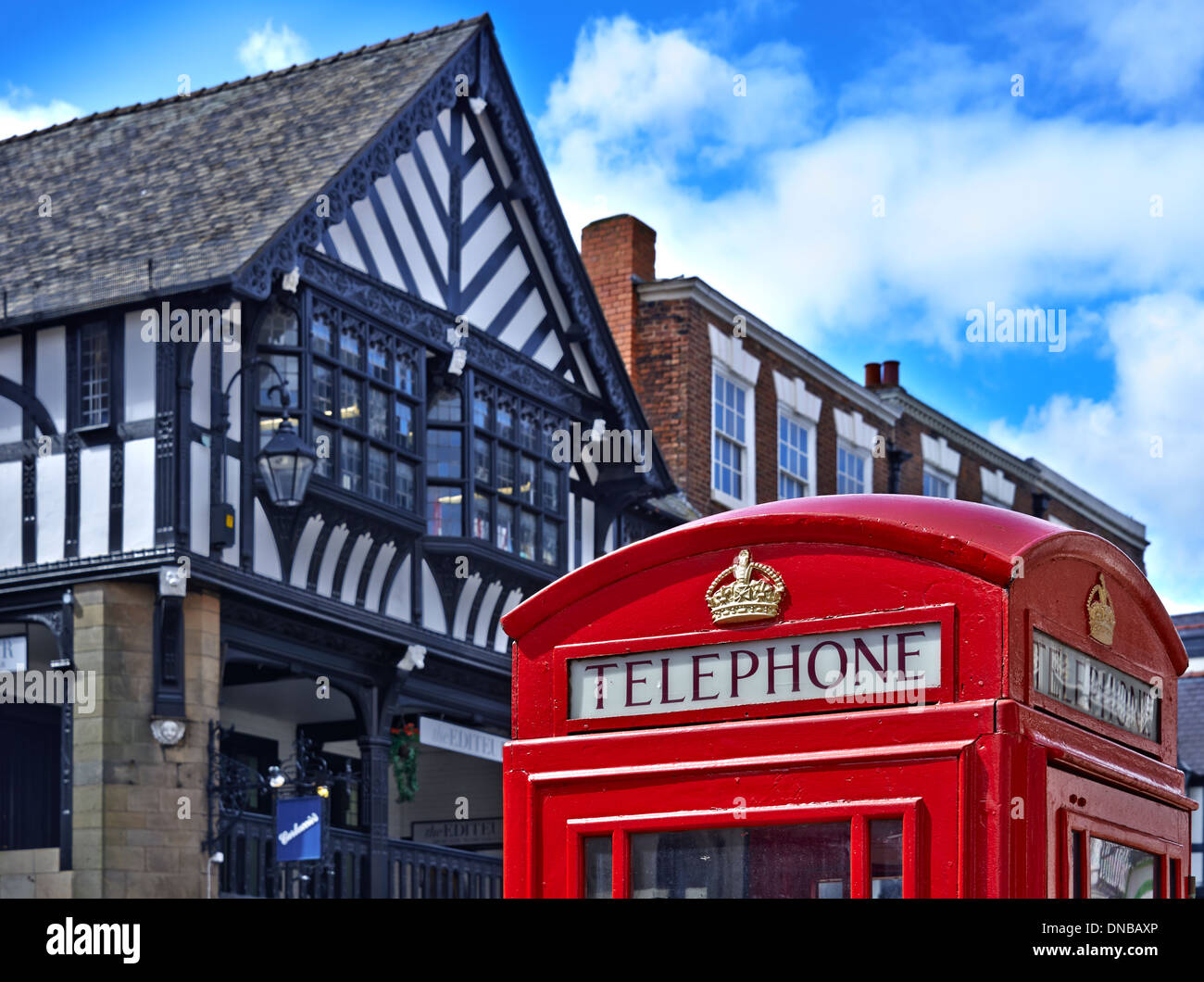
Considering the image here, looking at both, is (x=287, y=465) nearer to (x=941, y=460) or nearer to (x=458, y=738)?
(x=458, y=738)

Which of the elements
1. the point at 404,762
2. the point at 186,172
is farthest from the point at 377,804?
the point at 186,172

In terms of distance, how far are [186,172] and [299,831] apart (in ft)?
21.8

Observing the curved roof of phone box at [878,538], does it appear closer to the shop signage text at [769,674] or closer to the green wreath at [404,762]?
the shop signage text at [769,674]

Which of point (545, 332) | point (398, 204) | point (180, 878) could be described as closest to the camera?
point (180, 878)

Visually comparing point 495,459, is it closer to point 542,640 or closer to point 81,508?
point 81,508

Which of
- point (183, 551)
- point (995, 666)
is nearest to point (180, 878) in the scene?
point (183, 551)

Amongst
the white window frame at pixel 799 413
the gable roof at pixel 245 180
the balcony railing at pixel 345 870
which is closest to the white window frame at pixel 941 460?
the white window frame at pixel 799 413

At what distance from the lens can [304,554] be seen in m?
16.0

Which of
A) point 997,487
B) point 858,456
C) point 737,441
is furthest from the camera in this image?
point 997,487

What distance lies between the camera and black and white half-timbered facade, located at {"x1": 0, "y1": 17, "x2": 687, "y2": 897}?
14.7 m

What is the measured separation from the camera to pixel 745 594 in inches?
170

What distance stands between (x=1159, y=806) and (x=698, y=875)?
1.28 m

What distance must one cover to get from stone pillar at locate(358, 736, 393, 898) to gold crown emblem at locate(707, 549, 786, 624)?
40.3ft

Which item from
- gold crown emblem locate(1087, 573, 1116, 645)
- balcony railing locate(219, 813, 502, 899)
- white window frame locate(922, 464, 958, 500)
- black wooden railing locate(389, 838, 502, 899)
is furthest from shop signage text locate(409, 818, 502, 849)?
gold crown emblem locate(1087, 573, 1116, 645)
